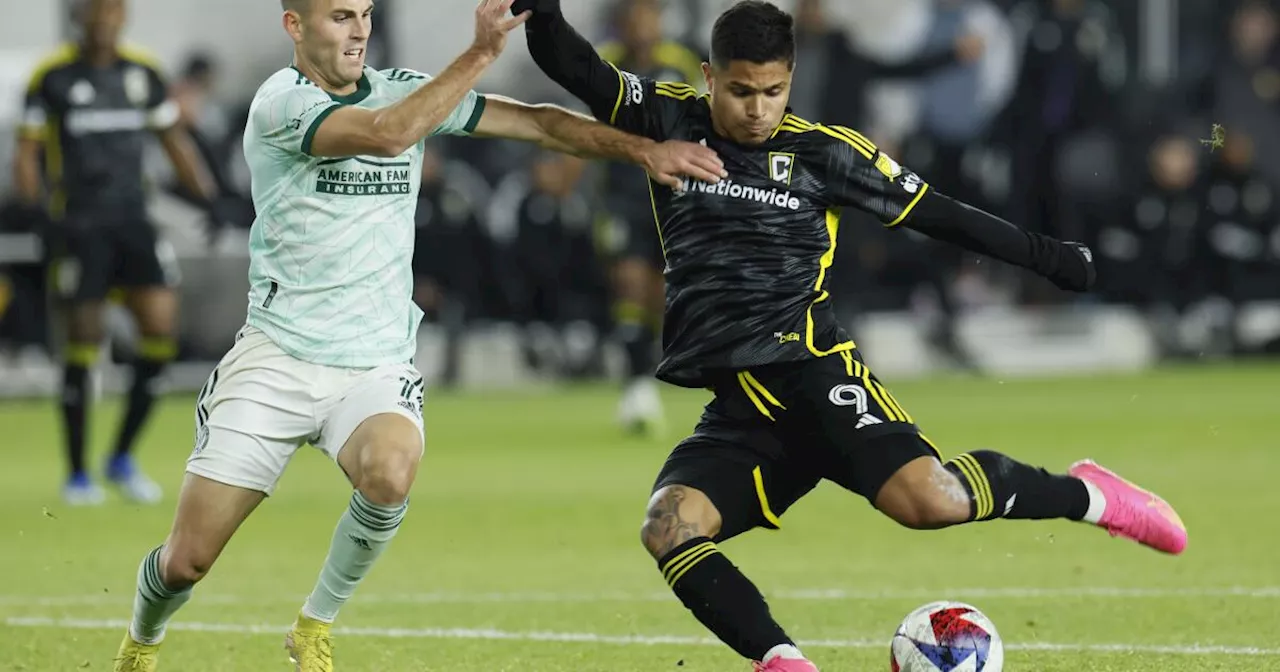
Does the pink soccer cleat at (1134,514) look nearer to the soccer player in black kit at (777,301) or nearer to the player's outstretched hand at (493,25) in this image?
the soccer player in black kit at (777,301)

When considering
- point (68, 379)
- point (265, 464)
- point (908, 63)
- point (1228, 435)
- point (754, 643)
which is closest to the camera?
point (754, 643)

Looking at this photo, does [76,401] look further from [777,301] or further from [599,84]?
[777,301]

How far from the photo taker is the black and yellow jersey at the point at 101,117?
11.2 metres

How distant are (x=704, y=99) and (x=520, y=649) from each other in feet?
5.87

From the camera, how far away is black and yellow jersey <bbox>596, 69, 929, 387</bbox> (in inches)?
232

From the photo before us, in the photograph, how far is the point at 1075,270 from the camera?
5.96m

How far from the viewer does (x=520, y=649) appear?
6.52 m

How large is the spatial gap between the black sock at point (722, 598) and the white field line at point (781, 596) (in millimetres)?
2081

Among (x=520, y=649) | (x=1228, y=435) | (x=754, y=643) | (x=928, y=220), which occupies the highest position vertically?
(x=928, y=220)

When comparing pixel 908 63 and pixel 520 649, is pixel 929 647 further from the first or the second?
pixel 908 63

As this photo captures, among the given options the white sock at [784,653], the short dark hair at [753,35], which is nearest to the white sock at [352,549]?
the white sock at [784,653]

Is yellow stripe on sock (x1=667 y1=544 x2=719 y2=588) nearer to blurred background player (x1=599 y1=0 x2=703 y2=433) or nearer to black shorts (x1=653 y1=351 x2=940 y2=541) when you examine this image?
black shorts (x1=653 y1=351 x2=940 y2=541)

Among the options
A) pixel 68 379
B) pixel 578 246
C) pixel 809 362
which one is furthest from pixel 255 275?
pixel 578 246

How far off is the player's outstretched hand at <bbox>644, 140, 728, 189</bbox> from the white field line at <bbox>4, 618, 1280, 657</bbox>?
61.7 inches
